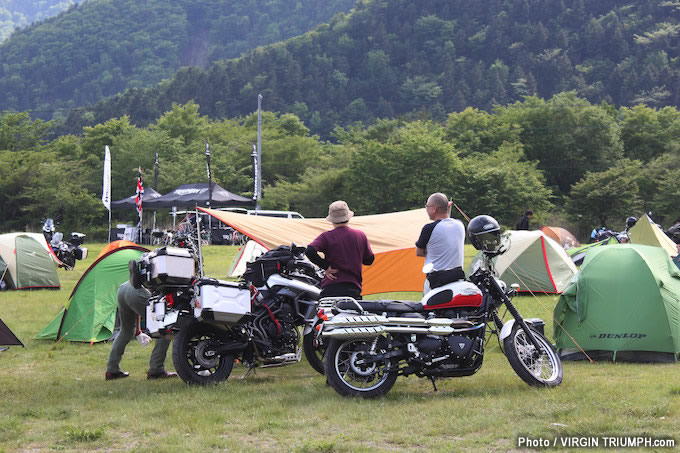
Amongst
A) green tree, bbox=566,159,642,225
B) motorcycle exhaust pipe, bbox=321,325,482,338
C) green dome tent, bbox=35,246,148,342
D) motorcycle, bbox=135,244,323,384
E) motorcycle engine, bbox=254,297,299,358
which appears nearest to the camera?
motorcycle exhaust pipe, bbox=321,325,482,338

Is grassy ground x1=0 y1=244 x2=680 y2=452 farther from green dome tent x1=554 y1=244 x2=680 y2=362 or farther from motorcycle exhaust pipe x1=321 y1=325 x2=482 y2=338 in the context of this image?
motorcycle exhaust pipe x1=321 y1=325 x2=482 y2=338

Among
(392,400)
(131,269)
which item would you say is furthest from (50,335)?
(392,400)

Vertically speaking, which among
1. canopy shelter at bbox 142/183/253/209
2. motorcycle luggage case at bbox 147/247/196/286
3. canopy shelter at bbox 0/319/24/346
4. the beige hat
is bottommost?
canopy shelter at bbox 0/319/24/346

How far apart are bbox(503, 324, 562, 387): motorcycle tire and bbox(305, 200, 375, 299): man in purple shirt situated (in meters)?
1.57

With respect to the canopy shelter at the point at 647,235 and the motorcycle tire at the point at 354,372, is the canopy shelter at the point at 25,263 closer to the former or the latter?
the motorcycle tire at the point at 354,372

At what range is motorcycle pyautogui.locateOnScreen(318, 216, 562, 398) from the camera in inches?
236

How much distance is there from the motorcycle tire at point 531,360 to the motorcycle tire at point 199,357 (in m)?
2.54

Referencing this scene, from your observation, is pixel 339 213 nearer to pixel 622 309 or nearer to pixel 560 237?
pixel 622 309

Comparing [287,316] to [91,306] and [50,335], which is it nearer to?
[91,306]

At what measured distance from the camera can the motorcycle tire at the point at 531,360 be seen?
19.9ft

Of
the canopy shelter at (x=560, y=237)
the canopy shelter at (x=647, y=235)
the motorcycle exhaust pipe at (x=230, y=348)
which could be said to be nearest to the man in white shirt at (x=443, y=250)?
the motorcycle exhaust pipe at (x=230, y=348)

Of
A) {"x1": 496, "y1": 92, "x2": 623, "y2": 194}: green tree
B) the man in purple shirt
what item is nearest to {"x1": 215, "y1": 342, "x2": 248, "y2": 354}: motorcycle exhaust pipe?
the man in purple shirt

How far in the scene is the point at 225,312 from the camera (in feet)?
21.4

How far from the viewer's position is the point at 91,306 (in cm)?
947
